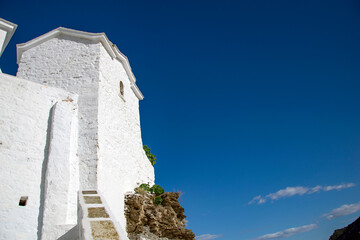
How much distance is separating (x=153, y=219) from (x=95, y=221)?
5563 millimetres

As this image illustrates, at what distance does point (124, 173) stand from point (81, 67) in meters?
4.63

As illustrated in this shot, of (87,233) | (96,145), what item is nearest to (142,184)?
(96,145)

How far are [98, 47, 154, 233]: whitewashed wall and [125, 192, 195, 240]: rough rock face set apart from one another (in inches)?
16.2

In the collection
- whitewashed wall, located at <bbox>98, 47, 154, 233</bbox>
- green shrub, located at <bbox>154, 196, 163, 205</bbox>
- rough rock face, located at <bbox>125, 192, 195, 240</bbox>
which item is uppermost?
whitewashed wall, located at <bbox>98, 47, 154, 233</bbox>

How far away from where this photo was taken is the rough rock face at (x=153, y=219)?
33.7 feet

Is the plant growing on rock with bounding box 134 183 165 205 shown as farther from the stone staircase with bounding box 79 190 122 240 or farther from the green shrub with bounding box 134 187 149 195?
the stone staircase with bounding box 79 190 122 240

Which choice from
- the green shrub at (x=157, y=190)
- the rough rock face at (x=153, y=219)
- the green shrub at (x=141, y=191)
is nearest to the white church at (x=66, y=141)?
the green shrub at (x=141, y=191)

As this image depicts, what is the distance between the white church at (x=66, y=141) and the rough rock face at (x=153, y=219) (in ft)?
1.66

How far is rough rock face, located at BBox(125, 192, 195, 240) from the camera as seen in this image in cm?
1027

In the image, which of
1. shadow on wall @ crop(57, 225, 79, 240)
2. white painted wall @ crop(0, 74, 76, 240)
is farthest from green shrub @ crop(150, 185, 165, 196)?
shadow on wall @ crop(57, 225, 79, 240)

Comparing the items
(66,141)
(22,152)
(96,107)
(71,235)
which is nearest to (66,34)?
(96,107)

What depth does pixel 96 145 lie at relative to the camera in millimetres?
9125

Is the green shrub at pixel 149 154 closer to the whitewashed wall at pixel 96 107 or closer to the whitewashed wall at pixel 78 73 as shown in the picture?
the whitewashed wall at pixel 96 107

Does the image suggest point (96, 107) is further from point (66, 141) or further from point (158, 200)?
point (158, 200)
